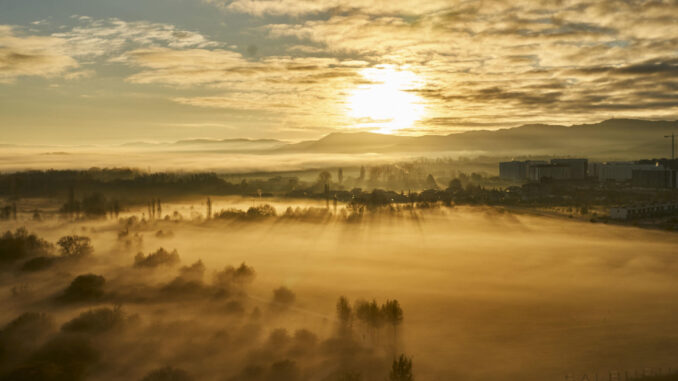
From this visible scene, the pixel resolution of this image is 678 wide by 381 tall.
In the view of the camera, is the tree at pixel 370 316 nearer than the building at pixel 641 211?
Yes

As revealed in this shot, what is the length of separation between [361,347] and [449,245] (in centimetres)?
5744

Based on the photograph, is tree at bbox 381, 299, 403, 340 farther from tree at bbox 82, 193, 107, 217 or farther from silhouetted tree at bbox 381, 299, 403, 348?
tree at bbox 82, 193, 107, 217

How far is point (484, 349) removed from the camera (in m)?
47.1

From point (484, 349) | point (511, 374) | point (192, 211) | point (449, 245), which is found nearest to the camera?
point (511, 374)

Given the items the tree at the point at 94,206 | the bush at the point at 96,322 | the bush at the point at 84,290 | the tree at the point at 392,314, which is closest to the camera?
the bush at the point at 96,322

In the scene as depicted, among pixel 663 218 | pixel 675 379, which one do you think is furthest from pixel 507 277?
pixel 663 218

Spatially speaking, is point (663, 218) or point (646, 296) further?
point (663, 218)

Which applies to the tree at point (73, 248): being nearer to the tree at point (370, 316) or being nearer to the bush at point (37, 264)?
the bush at point (37, 264)

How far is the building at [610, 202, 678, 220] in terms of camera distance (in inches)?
5005

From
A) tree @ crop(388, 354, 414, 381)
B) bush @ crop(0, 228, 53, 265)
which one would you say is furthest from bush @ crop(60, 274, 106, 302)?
tree @ crop(388, 354, 414, 381)

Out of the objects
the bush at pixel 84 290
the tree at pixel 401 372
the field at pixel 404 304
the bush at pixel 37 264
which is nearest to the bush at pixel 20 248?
the bush at pixel 37 264

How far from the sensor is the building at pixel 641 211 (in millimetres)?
127125

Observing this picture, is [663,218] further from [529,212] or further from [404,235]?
[404,235]

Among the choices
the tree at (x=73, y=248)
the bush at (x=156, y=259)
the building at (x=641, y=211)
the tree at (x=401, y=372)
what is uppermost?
the building at (x=641, y=211)
